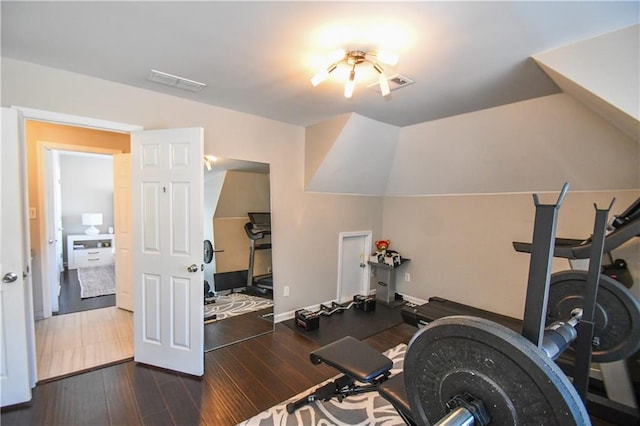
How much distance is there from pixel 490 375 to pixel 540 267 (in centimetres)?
36

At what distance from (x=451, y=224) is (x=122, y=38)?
3.98 metres

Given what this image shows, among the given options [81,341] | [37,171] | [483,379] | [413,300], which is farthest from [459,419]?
[37,171]

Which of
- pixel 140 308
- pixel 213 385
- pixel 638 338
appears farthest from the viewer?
pixel 140 308

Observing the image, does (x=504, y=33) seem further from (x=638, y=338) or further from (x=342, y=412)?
(x=342, y=412)

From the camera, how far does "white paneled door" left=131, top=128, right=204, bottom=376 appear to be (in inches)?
96.8

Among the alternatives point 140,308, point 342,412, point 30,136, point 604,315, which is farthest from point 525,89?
point 30,136

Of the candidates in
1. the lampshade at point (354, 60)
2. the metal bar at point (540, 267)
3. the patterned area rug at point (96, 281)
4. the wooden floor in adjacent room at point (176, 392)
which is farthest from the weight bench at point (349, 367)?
the patterned area rug at point (96, 281)

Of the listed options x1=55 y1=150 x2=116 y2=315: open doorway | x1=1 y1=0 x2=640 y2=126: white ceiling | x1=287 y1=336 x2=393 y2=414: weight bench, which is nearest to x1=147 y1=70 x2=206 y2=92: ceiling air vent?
x1=1 y1=0 x2=640 y2=126: white ceiling

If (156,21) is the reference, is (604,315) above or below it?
below

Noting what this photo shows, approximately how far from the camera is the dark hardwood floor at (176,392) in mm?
1965

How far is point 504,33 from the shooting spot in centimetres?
163

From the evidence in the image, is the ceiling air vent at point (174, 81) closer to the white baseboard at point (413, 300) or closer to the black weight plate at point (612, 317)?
the black weight plate at point (612, 317)

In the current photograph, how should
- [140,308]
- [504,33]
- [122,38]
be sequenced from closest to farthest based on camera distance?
[504,33]
[122,38]
[140,308]

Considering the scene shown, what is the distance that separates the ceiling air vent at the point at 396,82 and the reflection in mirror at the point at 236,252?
1.55m
